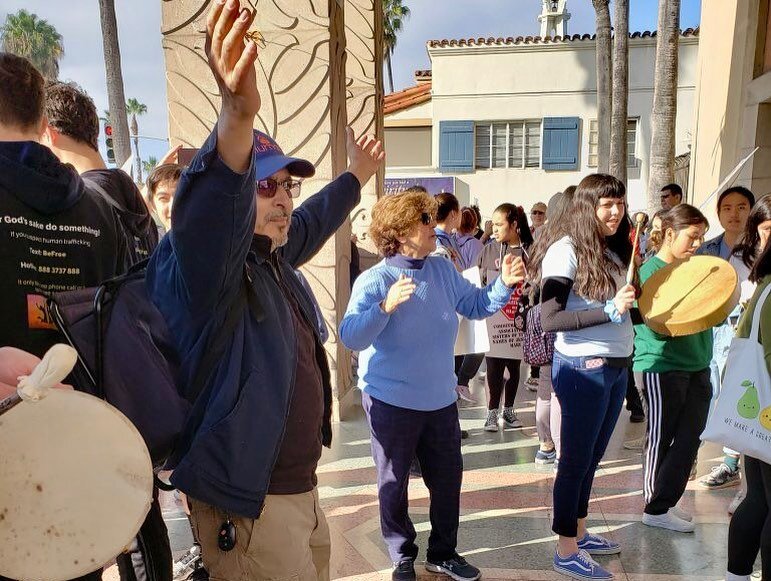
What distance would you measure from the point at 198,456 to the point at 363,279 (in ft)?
4.95

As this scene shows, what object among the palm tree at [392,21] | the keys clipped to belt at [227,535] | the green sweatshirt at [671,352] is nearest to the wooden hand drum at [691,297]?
the green sweatshirt at [671,352]

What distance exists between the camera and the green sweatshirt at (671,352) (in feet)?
10.9

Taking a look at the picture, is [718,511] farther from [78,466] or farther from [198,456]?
[78,466]

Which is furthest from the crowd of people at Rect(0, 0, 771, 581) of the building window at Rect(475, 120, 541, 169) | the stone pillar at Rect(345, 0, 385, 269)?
the building window at Rect(475, 120, 541, 169)

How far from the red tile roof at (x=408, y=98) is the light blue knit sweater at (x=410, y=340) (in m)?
19.1

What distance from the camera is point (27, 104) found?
1.80m

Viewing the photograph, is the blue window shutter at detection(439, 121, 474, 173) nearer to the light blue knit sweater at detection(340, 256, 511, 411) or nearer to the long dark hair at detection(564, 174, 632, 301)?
the long dark hair at detection(564, 174, 632, 301)

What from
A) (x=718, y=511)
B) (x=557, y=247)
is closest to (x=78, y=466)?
(x=557, y=247)

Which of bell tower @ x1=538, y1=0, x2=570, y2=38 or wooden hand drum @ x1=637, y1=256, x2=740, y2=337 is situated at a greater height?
bell tower @ x1=538, y1=0, x2=570, y2=38

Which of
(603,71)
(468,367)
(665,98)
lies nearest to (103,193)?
Answer: (468,367)

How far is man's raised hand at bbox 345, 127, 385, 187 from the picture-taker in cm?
264

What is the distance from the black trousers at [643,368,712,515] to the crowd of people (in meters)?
0.01

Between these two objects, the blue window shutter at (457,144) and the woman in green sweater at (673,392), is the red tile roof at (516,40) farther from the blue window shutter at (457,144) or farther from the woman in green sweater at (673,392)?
the woman in green sweater at (673,392)

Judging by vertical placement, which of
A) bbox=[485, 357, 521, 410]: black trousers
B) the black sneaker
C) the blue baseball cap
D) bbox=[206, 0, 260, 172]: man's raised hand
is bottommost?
the black sneaker
